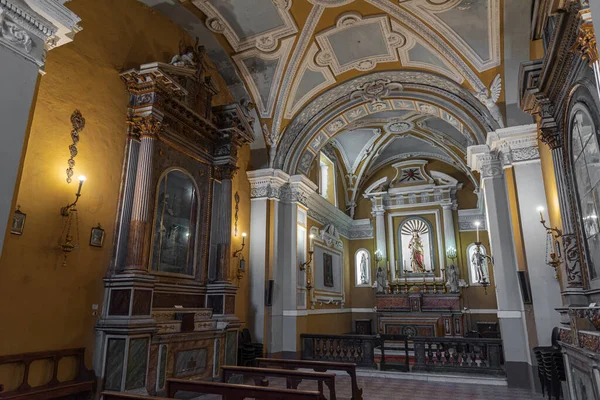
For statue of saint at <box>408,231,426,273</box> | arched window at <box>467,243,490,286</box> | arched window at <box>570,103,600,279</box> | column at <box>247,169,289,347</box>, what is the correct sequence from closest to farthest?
1. arched window at <box>570,103,600,279</box>
2. column at <box>247,169,289,347</box>
3. arched window at <box>467,243,490,286</box>
4. statue of saint at <box>408,231,426,273</box>

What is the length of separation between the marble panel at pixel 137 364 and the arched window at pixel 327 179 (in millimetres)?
9176

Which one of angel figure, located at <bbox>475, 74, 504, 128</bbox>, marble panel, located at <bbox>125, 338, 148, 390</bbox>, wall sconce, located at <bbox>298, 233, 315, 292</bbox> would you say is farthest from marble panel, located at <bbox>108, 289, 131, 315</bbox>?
angel figure, located at <bbox>475, 74, 504, 128</bbox>

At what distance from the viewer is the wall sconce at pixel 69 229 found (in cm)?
529

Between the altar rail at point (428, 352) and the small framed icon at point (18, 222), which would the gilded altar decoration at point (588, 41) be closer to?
the small framed icon at point (18, 222)

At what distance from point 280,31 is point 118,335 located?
6763mm

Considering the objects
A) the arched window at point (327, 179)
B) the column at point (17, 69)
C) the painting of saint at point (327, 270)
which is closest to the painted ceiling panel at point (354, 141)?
the arched window at point (327, 179)

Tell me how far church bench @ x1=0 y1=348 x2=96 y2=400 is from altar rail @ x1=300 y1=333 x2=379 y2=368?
5.50m

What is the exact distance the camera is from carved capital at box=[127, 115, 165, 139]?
667 cm

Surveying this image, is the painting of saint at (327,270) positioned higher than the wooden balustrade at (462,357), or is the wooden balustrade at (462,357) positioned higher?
the painting of saint at (327,270)

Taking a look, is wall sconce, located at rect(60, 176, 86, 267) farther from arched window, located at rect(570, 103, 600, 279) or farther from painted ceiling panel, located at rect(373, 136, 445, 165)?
painted ceiling panel, located at rect(373, 136, 445, 165)

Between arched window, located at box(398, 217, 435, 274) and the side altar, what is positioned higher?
arched window, located at box(398, 217, 435, 274)

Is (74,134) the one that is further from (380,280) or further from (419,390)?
(380,280)

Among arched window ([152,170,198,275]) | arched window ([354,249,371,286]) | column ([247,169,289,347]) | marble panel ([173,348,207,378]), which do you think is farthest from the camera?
arched window ([354,249,371,286])

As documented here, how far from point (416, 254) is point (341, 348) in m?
7.23
